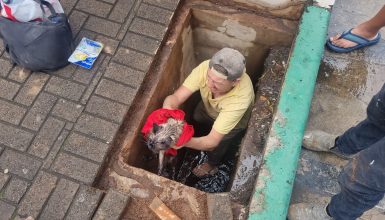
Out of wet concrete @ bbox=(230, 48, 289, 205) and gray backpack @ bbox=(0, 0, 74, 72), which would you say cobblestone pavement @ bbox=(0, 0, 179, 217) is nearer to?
gray backpack @ bbox=(0, 0, 74, 72)

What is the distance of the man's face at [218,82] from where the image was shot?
333cm

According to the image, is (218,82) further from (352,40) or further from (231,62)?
(352,40)

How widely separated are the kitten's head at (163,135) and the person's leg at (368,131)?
1451 millimetres

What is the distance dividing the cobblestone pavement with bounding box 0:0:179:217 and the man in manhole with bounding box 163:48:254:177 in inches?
19.5

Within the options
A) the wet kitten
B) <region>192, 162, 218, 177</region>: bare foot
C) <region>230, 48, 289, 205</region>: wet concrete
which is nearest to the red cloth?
the wet kitten

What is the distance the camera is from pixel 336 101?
3.86 meters

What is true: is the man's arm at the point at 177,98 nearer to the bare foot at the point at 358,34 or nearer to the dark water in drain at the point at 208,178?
the dark water in drain at the point at 208,178

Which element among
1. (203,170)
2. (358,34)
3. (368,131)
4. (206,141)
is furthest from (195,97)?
(368,131)

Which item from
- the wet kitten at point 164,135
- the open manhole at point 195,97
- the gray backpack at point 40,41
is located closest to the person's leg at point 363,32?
the open manhole at point 195,97

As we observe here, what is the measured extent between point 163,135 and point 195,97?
189cm

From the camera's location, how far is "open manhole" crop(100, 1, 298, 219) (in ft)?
10.3

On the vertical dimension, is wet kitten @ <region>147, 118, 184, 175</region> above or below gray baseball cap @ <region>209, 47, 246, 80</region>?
below

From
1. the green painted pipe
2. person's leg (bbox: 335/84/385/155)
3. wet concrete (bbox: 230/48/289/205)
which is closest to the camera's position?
person's leg (bbox: 335/84/385/155)

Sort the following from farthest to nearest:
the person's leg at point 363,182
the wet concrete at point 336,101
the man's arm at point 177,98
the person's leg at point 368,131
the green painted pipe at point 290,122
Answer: the man's arm at point 177,98 → the wet concrete at point 336,101 → the green painted pipe at point 290,122 → the person's leg at point 368,131 → the person's leg at point 363,182
